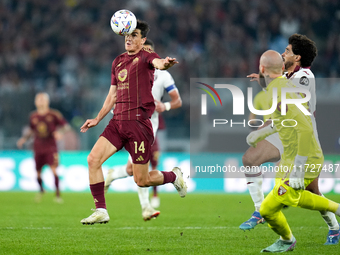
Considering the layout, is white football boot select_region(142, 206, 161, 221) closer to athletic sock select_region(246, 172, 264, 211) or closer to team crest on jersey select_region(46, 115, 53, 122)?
athletic sock select_region(246, 172, 264, 211)

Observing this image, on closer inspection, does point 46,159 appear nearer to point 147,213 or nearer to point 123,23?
point 147,213

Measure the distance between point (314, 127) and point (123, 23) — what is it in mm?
2312

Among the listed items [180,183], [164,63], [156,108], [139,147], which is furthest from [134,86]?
[156,108]

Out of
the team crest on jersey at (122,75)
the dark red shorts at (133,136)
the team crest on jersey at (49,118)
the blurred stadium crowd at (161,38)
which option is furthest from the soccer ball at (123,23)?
the blurred stadium crowd at (161,38)

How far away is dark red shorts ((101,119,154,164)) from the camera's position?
569 cm

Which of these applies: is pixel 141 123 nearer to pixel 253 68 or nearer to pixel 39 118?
pixel 39 118

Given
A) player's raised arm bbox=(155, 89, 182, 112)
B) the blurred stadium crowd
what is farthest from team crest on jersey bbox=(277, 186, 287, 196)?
the blurred stadium crowd

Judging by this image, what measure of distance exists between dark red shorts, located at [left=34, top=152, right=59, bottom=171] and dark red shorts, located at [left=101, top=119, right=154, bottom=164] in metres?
5.96

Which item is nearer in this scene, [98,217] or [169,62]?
[169,62]

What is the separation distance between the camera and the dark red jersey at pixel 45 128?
37.3 ft

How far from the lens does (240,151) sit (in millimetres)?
13320

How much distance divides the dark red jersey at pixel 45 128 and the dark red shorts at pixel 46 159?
0.24 feet

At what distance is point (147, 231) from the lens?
6.63 metres

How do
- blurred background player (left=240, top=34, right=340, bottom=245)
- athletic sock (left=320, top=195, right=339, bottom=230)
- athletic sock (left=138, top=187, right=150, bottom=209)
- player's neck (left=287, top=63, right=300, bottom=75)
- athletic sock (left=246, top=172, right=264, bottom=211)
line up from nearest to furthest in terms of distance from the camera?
blurred background player (left=240, top=34, right=340, bottom=245), athletic sock (left=320, top=195, right=339, bottom=230), player's neck (left=287, top=63, right=300, bottom=75), athletic sock (left=246, top=172, right=264, bottom=211), athletic sock (left=138, top=187, right=150, bottom=209)
